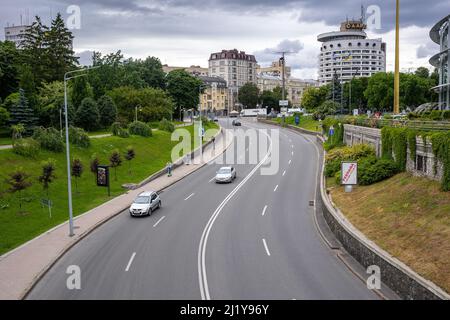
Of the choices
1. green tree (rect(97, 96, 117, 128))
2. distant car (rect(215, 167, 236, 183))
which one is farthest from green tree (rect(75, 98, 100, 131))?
distant car (rect(215, 167, 236, 183))

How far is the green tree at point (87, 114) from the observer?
6281cm

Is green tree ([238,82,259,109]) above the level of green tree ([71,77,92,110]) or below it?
above

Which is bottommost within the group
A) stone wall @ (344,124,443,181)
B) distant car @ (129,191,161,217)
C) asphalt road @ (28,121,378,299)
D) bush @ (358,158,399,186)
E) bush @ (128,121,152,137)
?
asphalt road @ (28,121,378,299)

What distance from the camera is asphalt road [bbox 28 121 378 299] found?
57.7 feet

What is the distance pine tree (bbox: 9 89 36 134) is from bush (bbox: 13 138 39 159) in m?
10.4

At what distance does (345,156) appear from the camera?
3853 centimetres

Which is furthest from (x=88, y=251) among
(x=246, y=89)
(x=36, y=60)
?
(x=246, y=89)

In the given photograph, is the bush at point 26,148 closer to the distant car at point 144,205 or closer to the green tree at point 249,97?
the distant car at point 144,205

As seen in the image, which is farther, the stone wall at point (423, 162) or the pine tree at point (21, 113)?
the pine tree at point (21, 113)

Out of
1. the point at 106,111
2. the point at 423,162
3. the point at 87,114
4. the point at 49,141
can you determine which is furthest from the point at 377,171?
the point at 106,111

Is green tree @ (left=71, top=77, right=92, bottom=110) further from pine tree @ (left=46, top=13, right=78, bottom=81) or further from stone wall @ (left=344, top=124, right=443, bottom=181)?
stone wall @ (left=344, top=124, right=443, bottom=181)

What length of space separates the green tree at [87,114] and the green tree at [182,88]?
137 ft

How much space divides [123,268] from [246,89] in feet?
481

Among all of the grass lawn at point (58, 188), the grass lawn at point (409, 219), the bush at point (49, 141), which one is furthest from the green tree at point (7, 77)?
the grass lawn at point (409, 219)
